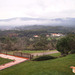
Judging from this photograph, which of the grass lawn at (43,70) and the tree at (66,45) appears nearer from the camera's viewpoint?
the grass lawn at (43,70)

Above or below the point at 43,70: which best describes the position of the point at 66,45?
above

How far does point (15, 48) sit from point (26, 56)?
18401mm

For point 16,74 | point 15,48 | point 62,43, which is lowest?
point 15,48

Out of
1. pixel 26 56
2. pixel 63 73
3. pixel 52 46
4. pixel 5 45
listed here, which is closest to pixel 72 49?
pixel 26 56

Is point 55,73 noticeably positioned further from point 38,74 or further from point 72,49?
point 72,49

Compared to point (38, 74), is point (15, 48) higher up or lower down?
lower down

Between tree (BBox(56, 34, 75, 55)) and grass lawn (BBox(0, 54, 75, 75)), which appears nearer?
grass lawn (BBox(0, 54, 75, 75))

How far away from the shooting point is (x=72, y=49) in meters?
15.4

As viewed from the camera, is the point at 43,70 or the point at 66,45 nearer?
the point at 43,70

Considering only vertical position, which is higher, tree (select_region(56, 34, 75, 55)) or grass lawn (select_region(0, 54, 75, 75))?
tree (select_region(56, 34, 75, 55))

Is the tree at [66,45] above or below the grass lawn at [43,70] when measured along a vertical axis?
above

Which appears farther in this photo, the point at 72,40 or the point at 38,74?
the point at 72,40

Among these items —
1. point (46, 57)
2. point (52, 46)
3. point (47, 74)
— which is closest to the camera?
point (47, 74)

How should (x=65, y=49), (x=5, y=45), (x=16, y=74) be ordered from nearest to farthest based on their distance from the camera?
(x=16, y=74), (x=65, y=49), (x=5, y=45)
